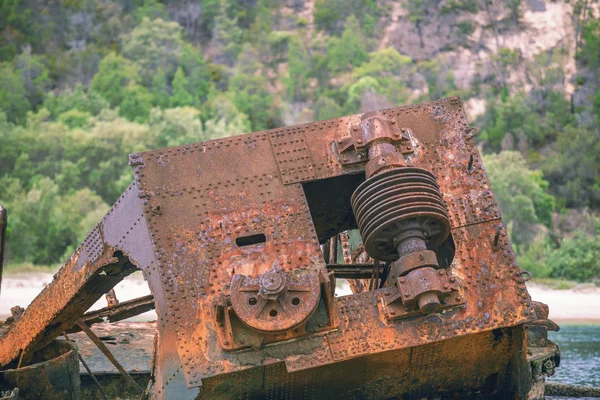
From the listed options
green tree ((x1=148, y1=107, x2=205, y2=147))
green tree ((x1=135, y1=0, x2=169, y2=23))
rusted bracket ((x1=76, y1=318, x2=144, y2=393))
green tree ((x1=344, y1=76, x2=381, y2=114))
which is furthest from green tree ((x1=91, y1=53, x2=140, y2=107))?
rusted bracket ((x1=76, y1=318, x2=144, y2=393))

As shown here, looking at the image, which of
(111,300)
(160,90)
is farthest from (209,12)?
(111,300)

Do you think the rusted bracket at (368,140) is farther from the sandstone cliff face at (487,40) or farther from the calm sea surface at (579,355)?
the sandstone cliff face at (487,40)

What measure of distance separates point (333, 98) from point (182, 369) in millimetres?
69123

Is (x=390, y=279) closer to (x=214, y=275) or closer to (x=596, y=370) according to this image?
(x=214, y=275)

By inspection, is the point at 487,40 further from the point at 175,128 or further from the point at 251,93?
the point at 175,128

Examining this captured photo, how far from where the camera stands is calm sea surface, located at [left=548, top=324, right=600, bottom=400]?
2160 centimetres

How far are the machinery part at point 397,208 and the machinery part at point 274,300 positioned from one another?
1029mm

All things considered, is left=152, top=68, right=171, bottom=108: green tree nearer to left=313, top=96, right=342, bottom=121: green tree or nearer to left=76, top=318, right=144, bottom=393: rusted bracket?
left=313, top=96, right=342, bottom=121: green tree

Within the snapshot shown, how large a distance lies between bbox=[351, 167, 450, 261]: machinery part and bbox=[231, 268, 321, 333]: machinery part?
1.03 meters

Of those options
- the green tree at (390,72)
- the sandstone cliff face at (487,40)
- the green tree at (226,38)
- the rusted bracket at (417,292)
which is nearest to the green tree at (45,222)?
the green tree at (390,72)

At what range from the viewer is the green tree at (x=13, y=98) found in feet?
232

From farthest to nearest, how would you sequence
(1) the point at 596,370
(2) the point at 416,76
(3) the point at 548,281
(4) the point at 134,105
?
(2) the point at 416,76
(4) the point at 134,105
(3) the point at 548,281
(1) the point at 596,370

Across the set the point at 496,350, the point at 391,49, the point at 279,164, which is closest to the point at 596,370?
the point at 496,350

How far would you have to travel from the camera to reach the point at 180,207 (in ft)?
38.1
